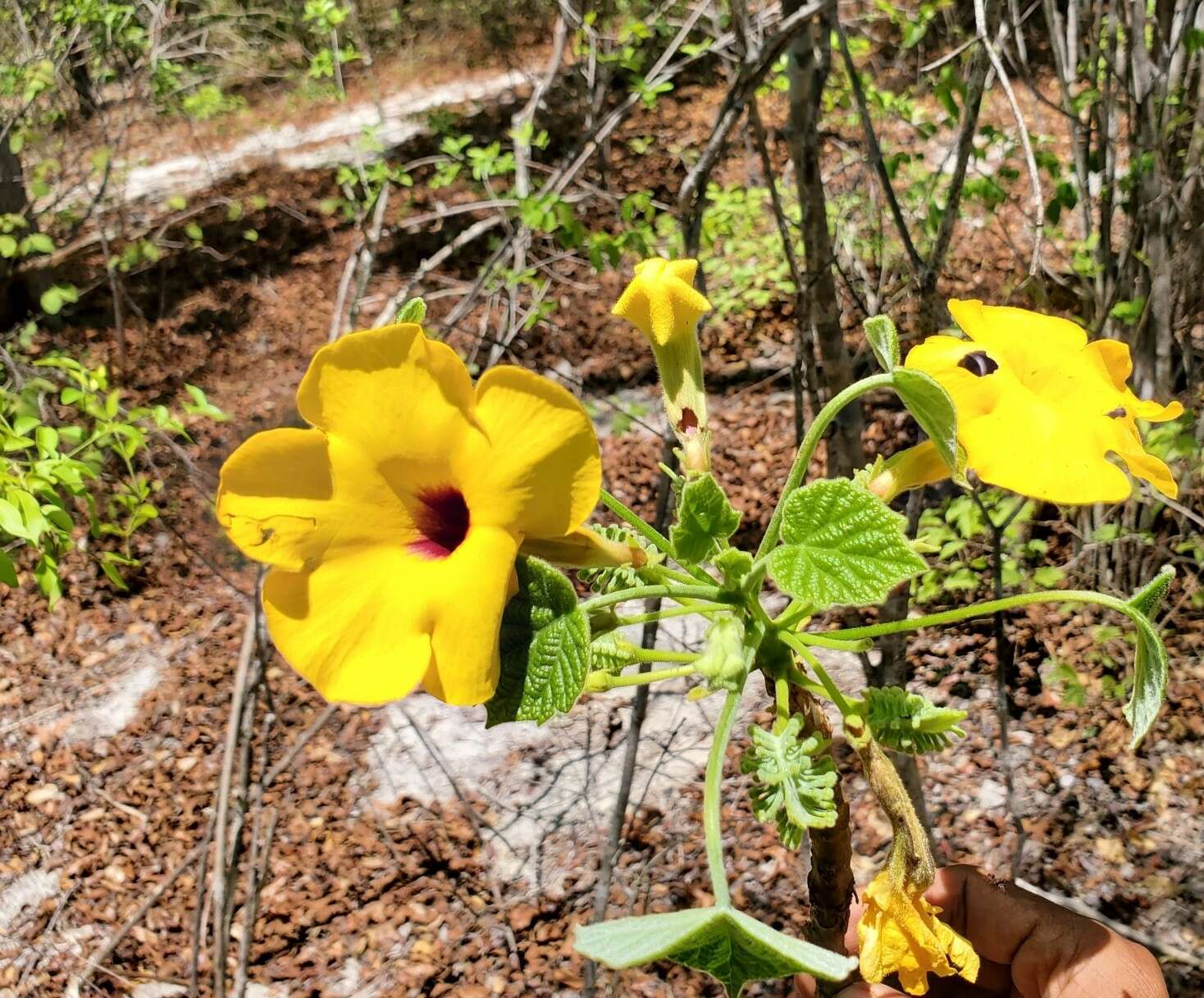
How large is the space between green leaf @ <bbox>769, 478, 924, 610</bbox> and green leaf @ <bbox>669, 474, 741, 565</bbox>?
61mm

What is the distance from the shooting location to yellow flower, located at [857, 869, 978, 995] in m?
1.00

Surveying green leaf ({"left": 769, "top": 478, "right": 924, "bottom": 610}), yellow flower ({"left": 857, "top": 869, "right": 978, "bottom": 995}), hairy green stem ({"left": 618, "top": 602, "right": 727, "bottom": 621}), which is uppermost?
green leaf ({"left": 769, "top": 478, "right": 924, "bottom": 610})

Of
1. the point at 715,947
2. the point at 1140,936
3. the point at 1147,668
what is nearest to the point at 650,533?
the point at 715,947

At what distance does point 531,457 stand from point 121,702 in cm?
373

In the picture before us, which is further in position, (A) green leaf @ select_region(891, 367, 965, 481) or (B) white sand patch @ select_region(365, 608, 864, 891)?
(B) white sand patch @ select_region(365, 608, 864, 891)

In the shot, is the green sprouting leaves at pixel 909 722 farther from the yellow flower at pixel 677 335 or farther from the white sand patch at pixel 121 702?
the white sand patch at pixel 121 702

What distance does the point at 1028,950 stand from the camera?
57.8 inches

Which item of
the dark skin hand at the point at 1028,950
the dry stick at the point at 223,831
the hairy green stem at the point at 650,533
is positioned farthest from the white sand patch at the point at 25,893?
A: the hairy green stem at the point at 650,533

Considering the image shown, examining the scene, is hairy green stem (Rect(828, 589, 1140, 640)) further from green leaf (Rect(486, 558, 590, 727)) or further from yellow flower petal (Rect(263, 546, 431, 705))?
yellow flower petal (Rect(263, 546, 431, 705))

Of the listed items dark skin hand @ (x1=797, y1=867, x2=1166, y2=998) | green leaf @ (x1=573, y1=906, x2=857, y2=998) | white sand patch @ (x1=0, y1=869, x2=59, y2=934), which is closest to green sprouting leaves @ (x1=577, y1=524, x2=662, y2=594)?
green leaf @ (x1=573, y1=906, x2=857, y2=998)

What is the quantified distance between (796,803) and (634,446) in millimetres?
3508

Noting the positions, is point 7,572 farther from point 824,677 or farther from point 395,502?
point 824,677

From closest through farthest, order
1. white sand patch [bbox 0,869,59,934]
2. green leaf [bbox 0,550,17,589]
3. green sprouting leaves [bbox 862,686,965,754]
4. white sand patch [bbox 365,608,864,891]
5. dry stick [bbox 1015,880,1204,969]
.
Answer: green sprouting leaves [bbox 862,686,965,754] → green leaf [bbox 0,550,17,589] → dry stick [bbox 1015,880,1204,969] → white sand patch [bbox 365,608,864,891] → white sand patch [bbox 0,869,59,934]

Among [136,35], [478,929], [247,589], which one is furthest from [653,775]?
[136,35]
